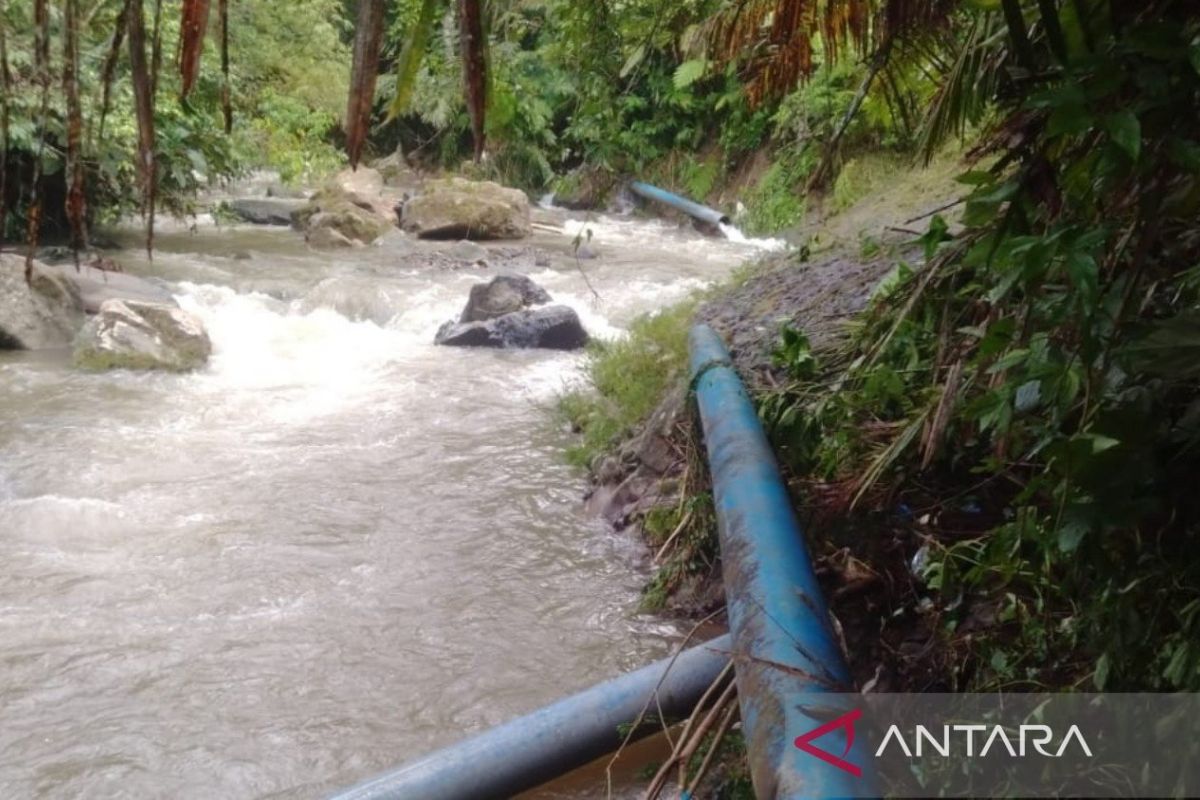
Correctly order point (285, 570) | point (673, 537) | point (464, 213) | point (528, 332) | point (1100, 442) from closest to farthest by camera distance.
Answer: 1. point (1100, 442)
2. point (673, 537)
3. point (285, 570)
4. point (528, 332)
5. point (464, 213)

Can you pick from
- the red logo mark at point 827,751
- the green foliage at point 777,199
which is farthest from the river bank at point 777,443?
the green foliage at point 777,199

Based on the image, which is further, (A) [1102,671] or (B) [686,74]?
(B) [686,74]

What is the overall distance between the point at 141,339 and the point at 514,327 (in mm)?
2896

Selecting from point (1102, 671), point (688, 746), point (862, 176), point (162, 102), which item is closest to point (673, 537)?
point (688, 746)

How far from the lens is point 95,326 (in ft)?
26.5

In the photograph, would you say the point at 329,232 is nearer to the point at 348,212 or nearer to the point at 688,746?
the point at 348,212

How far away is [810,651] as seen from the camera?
2.41 m

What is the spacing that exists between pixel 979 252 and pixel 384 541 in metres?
3.61

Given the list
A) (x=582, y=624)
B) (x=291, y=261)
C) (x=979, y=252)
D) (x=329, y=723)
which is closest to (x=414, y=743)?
(x=329, y=723)

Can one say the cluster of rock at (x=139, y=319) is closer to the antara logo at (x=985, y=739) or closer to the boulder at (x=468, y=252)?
the boulder at (x=468, y=252)

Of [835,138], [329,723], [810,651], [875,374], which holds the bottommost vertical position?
[329,723]

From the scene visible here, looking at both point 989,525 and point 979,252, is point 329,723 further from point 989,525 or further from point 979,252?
point 979,252

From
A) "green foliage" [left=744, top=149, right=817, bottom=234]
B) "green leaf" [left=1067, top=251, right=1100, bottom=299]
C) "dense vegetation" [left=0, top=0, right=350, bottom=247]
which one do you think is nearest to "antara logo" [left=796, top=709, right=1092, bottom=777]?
"green leaf" [left=1067, top=251, right=1100, bottom=299]

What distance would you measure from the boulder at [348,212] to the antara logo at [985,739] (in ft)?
39.6
